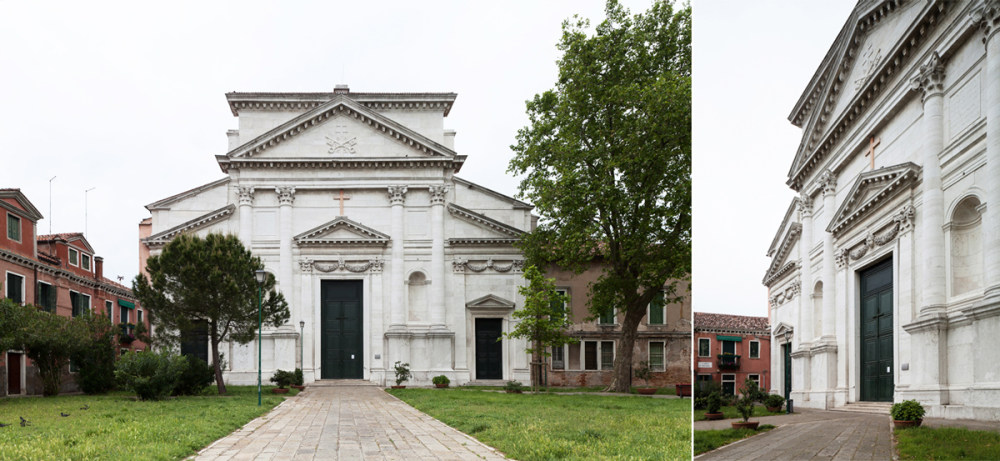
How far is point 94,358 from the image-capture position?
26.5 m

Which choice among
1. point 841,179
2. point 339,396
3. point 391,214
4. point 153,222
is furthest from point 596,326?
point 841,179

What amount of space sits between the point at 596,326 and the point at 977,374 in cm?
3190

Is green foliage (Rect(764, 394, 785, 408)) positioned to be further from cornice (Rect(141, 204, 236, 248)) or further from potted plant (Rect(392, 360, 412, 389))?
cornice (Rect(141, 204, 236, 248))

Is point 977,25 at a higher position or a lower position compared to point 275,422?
higher

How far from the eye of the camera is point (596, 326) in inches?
1352

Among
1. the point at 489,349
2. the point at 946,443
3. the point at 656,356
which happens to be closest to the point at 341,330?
the point at 489,349

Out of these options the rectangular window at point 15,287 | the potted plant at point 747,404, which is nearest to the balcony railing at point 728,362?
the potted plant at point 747,404

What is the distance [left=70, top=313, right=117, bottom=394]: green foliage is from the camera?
2595cm

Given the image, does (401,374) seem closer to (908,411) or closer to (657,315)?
(657,315)

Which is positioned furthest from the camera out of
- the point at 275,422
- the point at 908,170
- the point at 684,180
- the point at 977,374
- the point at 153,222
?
the point at 153,222

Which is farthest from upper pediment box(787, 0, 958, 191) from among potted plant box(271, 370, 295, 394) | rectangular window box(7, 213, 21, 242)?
rectangular window box(7, 213, 21, 242)

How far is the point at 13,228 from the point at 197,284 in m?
8.91

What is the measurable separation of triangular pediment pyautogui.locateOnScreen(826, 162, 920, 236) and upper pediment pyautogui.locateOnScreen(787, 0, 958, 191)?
31cm

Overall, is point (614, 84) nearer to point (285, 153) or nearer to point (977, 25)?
point (285, 153)
